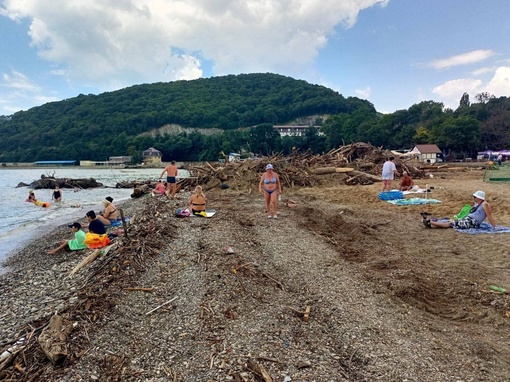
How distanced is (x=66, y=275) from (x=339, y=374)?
240 inches

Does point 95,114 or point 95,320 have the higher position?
point 95,114

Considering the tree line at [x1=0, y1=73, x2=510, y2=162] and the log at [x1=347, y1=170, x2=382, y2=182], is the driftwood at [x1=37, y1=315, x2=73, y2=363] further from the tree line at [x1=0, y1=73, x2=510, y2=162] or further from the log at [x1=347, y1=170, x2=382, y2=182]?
the tree line at [x1=0, y1=73, x2=510, y2=162]

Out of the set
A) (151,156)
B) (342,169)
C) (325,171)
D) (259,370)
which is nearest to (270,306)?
(259,370)

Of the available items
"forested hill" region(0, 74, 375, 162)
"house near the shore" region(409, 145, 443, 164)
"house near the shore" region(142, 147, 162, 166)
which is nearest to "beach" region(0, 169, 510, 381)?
"house near the shore" region(409, 145, 443, 164)

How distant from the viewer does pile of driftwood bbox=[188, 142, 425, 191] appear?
20511 mm

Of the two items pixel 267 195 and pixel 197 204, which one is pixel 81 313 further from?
pixel 267 195

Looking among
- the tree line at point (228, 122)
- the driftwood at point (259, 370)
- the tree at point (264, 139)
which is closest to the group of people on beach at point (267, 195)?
the driftwood at point (259, 370)

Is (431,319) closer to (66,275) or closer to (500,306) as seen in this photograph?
(500,306)

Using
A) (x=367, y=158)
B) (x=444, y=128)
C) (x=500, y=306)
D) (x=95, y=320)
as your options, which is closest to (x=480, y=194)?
(x=500, y=306)

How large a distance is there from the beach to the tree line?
52335 mm

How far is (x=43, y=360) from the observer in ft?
12.6

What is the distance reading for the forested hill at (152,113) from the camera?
4119 inches

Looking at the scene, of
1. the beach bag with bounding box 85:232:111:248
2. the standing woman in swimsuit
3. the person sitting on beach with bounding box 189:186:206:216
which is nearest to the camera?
the beach bag with bounding box 85:232:111:248

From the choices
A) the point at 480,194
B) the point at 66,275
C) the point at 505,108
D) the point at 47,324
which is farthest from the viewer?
the point at 505,108
